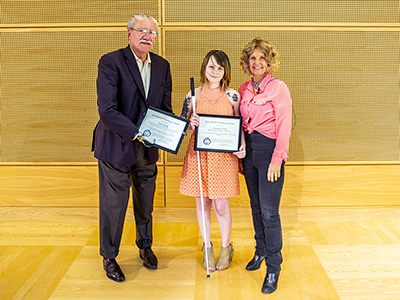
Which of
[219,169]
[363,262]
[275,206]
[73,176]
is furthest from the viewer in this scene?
[73,176]

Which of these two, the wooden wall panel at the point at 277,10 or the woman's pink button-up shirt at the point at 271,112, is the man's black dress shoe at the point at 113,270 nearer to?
the woman's pink button-up shirt at the point at 271,112

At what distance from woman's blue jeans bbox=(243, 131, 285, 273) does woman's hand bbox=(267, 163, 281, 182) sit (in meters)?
0.03

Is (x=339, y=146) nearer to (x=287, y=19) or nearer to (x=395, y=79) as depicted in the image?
(x=395, y=79)

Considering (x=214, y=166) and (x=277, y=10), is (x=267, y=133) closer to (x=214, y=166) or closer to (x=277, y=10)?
(x=214, y=166)

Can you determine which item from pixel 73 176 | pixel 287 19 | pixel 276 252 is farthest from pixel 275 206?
pixel 73 176

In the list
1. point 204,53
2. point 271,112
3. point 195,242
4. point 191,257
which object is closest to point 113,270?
point 191,257

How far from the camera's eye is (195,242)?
2.90 m

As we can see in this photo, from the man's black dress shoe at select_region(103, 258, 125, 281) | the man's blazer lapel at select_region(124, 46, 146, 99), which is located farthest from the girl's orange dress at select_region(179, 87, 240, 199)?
the man's black dress shoe at select_region(103, 258, 125, 281)

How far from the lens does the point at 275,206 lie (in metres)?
2.15

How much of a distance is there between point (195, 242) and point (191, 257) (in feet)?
0.84

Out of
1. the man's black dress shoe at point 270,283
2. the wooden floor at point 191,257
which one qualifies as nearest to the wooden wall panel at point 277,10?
the wooden floor at point 191,257

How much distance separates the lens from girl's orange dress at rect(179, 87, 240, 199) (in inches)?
90.1

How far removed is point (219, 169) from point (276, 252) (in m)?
0.62

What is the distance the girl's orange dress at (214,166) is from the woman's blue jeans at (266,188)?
0.13 meters
